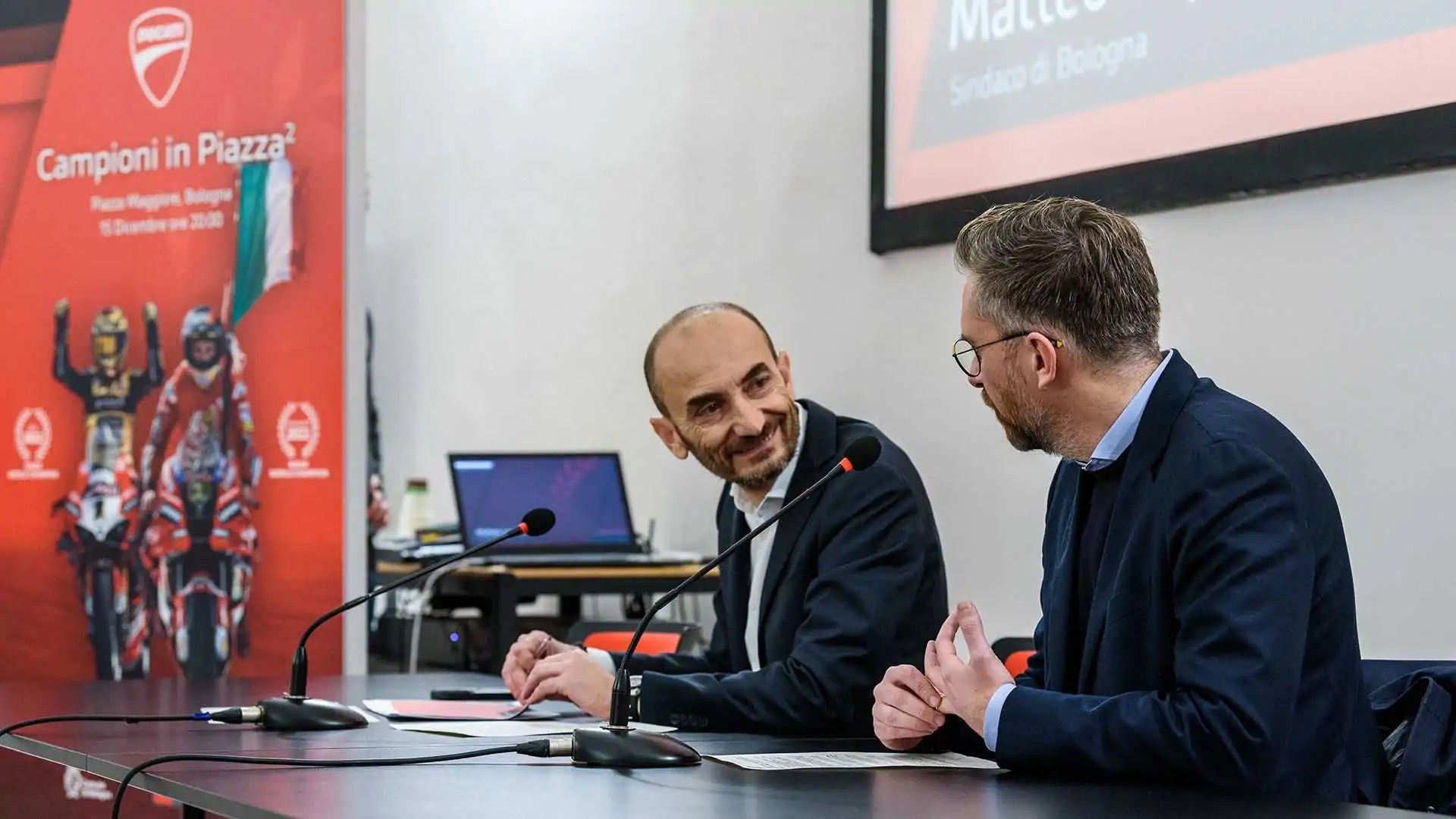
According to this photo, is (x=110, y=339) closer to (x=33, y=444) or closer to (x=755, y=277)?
(x=33, y=444)

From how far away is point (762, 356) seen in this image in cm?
274

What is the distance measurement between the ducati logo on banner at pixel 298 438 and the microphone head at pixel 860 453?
2194 millimetres

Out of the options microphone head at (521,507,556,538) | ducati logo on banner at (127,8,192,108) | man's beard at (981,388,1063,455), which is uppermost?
ducati logo on banner at (127,8,192,108)

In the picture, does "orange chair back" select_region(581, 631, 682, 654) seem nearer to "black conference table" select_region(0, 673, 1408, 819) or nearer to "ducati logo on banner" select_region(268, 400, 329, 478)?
"black conference table" select_region(0, 673, 1408, 819)

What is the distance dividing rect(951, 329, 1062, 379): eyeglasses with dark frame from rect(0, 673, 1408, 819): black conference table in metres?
0.48

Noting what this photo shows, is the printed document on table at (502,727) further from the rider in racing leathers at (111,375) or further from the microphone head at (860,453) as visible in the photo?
the rider in racing leathers at (111,375)

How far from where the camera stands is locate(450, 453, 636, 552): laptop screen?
4.89 m

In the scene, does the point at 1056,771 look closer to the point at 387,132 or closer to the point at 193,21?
the point at 193,21

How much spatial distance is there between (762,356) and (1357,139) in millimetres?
1111

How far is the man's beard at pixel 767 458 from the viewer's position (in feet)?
→ 8.87

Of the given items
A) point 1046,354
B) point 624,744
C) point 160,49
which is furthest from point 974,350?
point 160,49

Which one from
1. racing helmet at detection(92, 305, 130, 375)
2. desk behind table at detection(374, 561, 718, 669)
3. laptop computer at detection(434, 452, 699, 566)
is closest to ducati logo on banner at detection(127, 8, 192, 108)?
racing helmet at detection(92, 305, 130, 375)

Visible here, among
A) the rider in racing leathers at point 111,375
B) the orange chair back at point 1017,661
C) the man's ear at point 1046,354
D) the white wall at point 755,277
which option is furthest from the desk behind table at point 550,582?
the man's ear at point 1046,354

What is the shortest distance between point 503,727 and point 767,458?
0.69 metres
